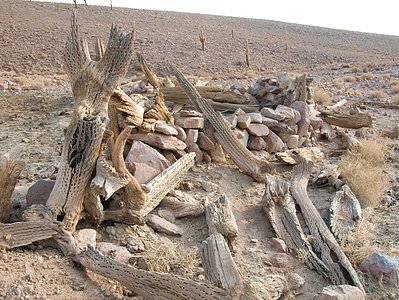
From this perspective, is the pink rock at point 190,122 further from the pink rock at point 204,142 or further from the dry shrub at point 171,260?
the dry shrub at point 171,260

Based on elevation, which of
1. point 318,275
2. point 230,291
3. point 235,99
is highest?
point 235,99

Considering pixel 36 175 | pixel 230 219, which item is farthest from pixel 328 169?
pixel 36 175

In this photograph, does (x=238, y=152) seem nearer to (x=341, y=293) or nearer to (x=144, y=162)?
(x=144, y=162)

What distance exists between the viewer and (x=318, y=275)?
4.80 m

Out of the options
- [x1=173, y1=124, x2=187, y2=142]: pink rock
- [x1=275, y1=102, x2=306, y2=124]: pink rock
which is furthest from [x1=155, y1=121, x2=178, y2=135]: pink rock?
[x1=275, y1=102, x2=306, y2=124]: pink rock

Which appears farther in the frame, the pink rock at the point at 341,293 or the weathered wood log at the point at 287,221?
the weathered wood log at the point at 287,221

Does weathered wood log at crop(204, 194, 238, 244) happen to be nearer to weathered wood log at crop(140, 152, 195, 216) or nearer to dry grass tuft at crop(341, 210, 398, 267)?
weathered wood log at crop(140, 152, 195, 216)

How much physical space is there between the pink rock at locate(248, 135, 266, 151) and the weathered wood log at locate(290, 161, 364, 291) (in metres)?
1.08

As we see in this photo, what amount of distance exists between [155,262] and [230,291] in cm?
108

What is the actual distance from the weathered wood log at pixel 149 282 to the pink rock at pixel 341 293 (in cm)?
97

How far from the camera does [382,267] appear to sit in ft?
15.6

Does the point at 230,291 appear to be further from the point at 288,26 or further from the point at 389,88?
the point at 288,26

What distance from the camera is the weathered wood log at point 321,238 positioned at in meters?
4.66

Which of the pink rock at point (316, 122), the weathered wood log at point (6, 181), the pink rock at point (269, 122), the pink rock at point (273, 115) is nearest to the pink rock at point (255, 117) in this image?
the pink rock at point (269, 122)
